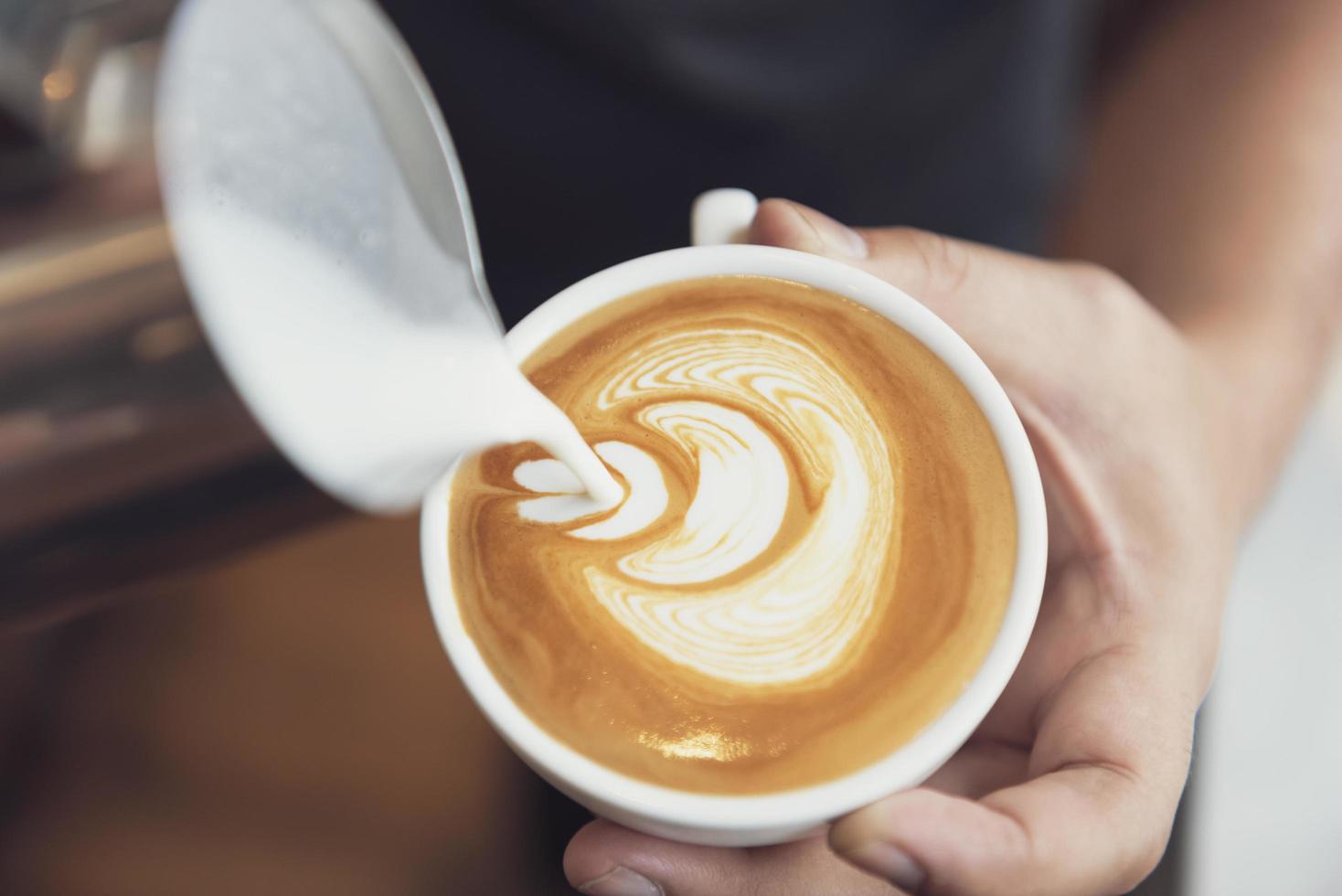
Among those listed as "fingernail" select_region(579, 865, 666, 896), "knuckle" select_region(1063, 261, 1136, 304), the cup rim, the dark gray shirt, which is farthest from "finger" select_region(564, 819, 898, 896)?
the dark gray shirt

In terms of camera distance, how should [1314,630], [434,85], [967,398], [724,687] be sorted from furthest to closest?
1. [1314,630]
2. [434,85]
3. [967,398]
4. [724,687]

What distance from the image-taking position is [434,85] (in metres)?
1.59

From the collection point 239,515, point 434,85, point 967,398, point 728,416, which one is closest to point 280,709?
point 239,515

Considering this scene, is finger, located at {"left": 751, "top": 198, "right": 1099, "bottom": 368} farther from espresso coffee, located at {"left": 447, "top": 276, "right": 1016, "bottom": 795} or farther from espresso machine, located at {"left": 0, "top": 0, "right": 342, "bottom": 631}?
espresso machine, located at {"left": 0, "top": 0, "right": 342, "bottom": 631}

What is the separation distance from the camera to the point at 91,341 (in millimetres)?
1106

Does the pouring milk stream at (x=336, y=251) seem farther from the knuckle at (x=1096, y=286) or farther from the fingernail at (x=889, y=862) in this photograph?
the knuckle at (x=1096, y=286)

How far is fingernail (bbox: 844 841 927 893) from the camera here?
0.81 m

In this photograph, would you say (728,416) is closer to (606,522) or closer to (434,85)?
(606,522)

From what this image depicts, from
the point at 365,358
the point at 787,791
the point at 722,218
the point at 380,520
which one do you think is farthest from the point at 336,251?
the point at 380,520

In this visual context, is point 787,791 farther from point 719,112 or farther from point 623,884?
point 719,112

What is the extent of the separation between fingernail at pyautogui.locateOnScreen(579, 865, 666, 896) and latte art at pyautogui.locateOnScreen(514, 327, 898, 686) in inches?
8.7

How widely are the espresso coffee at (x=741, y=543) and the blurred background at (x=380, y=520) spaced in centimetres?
42

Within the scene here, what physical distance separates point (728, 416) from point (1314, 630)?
1.67 meters

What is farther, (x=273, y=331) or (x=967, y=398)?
(x=967, y=398)
